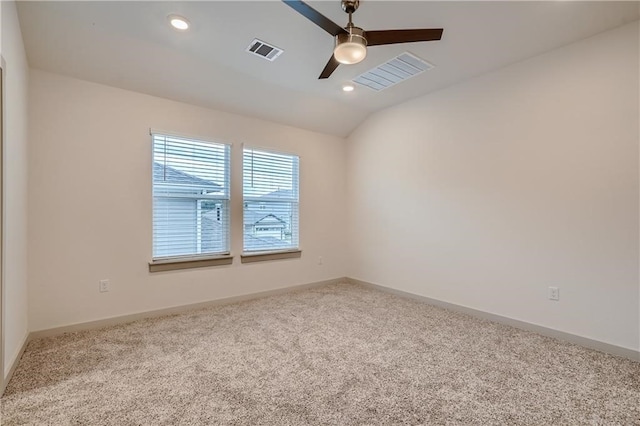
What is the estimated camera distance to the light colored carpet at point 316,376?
1783 mm

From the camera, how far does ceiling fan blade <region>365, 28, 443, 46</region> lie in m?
2.15

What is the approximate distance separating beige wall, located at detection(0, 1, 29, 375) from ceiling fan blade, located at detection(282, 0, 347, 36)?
1.90 m

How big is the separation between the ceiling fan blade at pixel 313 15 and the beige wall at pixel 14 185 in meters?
1.90

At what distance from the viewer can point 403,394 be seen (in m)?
1.98

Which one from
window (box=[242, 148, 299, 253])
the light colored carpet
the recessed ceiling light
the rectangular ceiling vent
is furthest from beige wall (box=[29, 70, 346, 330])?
the rectangular ceiling vent

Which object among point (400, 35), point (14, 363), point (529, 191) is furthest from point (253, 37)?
point (14, 363)

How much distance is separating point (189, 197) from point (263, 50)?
191 cm

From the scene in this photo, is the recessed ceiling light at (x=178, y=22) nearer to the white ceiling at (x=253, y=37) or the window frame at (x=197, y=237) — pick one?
the white ceiling at (x=253, y=37)

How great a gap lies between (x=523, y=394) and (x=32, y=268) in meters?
4.15

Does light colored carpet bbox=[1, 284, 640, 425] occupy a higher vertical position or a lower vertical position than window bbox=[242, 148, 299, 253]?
lower

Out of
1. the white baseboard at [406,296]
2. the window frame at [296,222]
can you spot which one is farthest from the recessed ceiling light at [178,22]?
the white baseboard at [406,296]

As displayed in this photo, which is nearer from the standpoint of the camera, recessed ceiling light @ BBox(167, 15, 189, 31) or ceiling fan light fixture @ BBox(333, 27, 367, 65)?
ceiling fan light fixture @ BBox(333, 27, 367, 65)

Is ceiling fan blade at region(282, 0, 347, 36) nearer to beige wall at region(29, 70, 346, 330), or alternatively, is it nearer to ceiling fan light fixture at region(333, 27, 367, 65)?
ceiling fan light fixture at region(333, 27, 367, 65)

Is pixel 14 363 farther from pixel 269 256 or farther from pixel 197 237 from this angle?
pixel 269 256
